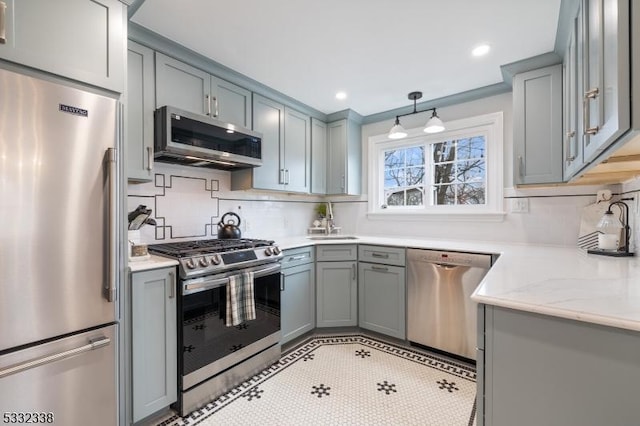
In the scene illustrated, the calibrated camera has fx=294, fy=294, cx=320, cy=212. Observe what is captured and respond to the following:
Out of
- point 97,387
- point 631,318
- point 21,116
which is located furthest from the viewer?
point 97,387

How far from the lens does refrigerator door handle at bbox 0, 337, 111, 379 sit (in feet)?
3.71

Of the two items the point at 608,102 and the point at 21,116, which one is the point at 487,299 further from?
the point at 21,116

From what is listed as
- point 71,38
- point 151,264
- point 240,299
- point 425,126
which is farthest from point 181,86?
point 425,126

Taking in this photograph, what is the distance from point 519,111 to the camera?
2227mm

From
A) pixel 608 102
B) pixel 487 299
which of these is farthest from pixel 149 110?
pixel 608 102

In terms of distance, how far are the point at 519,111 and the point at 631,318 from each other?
1896 mm

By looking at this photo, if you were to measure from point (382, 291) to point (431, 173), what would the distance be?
1.38 m

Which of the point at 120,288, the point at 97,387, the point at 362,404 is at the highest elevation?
the point at 120,288

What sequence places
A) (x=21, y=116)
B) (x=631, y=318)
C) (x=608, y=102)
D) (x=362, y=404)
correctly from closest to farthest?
1. (x=631, y=318)
2. (x=608, y=102)
3. (x=21, y=116)
4. (x=362, y=404)

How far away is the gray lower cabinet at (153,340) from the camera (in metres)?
1.55

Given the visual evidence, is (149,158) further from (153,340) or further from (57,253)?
(153,340)

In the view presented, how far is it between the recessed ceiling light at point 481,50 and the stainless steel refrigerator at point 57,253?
2239 millimetres

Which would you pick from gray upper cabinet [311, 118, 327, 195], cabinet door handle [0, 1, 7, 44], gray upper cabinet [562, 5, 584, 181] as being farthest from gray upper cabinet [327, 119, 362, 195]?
cabinet door handle [0, 1, 7, 44]

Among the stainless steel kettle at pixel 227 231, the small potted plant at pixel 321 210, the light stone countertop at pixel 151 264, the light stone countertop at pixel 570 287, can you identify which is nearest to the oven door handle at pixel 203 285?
the light stone countertop at pixel 151 264
